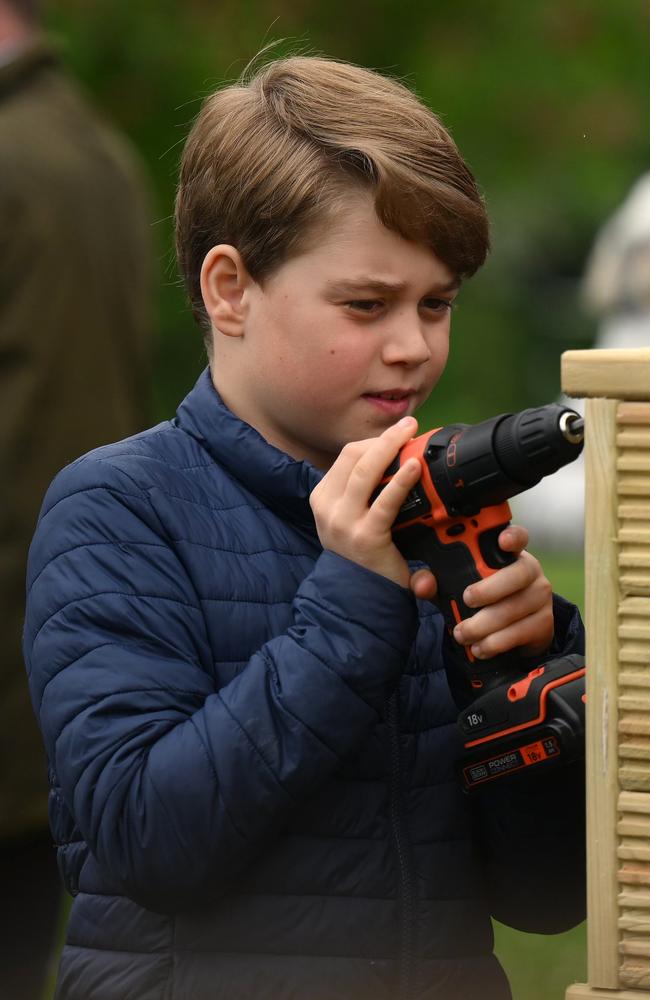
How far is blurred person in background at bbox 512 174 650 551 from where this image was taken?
12.9m

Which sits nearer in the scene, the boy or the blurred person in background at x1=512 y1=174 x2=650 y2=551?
the boy

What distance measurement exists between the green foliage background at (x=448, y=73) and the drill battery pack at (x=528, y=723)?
6.50 m

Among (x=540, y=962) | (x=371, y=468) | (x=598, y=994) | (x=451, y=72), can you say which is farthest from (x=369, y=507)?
(x=451, y=72)

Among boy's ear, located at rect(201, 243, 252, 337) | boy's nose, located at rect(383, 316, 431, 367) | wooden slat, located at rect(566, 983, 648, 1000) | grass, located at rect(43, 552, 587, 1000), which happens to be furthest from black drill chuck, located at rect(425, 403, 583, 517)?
grass, located at rect(43, 552, 587, 1000)

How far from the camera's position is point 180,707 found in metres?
2.26

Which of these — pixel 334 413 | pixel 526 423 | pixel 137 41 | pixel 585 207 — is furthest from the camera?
pixel 585 207

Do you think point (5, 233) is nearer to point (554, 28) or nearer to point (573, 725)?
point (573, 725)

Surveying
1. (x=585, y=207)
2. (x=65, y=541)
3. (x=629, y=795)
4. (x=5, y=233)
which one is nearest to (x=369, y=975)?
(x=629, y=795)

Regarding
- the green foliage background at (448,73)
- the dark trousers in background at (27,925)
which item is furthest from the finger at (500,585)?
the green foliage background at (448,73)

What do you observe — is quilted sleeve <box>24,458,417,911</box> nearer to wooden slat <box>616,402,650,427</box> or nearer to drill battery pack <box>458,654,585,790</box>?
drill battery pack <box>458,654,585,790</box>

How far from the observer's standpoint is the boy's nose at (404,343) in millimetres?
2398

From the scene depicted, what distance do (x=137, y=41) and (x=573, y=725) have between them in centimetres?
903

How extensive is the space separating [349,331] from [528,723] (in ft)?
1.99

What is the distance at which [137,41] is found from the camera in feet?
34.5
